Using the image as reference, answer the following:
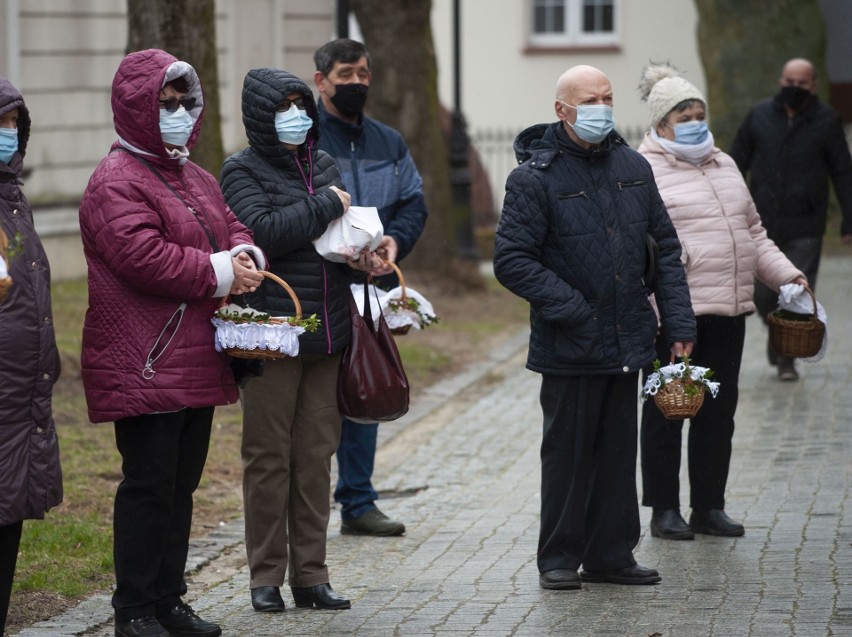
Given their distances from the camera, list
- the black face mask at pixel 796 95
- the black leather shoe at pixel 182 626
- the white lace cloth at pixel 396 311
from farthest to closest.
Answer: the black face mask at pixel 796 95
the white lace cloth at pixel 396 311
the black leather shoe at pixel 182 626

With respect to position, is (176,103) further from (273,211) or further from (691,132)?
(691,132)

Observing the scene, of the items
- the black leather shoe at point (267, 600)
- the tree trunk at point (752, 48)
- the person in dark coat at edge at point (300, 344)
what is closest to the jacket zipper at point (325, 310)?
the person in dark coat at edge at point (300, 344)

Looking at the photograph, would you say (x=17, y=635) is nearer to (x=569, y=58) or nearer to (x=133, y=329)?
(x=133, y=329)

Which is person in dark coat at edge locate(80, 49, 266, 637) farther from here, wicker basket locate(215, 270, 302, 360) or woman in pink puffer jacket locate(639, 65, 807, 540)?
woman in pink puffer jacket locate(639, 65, 807, 540)

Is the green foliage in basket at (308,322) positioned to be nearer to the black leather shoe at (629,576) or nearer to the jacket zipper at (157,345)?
the jacket zipper at (157,345)

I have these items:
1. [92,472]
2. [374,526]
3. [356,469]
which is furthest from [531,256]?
[92,472]

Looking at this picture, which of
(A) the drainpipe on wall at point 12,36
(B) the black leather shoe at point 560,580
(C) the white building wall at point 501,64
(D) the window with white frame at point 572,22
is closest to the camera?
(B) the black leather shoe at point 560,580

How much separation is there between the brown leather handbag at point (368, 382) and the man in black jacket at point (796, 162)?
5.44m

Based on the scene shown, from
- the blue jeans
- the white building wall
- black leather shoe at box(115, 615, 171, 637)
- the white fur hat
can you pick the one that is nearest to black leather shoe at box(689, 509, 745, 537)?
the blue jeans

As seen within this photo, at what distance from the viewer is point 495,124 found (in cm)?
2812

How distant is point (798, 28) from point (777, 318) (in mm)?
13772

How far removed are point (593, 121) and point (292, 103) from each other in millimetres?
1154

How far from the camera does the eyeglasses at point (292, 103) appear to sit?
5699 millimetres

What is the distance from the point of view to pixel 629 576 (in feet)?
20.1
